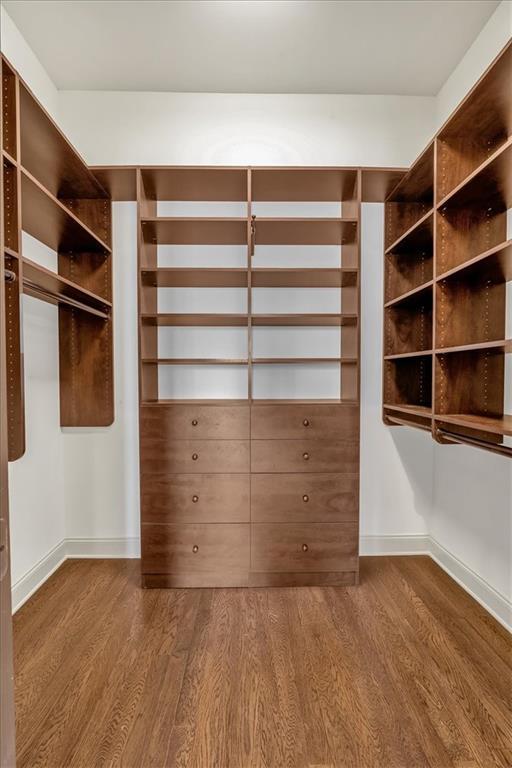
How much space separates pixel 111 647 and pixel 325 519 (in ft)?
4.02

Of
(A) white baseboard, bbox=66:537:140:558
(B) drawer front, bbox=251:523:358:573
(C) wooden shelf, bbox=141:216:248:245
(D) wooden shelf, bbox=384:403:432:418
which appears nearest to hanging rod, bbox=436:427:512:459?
(D) wooden shelf, bbox=384:403:432:418

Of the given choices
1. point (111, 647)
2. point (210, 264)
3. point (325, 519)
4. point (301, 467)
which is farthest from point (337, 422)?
point (111, 647)

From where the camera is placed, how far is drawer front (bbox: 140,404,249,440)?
2471 millimetres

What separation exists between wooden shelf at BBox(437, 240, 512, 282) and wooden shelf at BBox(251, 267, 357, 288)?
27.0 inches

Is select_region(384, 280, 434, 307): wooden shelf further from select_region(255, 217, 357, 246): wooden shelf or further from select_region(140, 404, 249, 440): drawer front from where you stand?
select_region(140, 404, 249, 440): drawer front

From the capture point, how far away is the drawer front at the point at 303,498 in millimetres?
2484

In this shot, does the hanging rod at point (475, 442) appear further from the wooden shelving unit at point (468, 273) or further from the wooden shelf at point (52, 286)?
the wooden shelf at point (52, 286)

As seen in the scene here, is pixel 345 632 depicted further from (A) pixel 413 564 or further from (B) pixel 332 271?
(B) pixel 332 271

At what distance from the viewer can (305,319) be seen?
8.73ft

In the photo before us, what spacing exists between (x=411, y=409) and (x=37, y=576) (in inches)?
90.1

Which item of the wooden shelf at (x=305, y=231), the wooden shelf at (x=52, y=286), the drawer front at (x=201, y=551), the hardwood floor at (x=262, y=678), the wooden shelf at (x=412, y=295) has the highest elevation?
the wooden shelf at (x=305, y=231)

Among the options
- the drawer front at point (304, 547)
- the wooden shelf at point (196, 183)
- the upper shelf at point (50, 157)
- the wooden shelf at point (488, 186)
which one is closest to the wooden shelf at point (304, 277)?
the wooden shelf at point (196, 183)

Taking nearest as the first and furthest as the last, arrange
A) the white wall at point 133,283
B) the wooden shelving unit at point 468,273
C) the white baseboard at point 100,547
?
the wooden shelving unit at point 468,273 → the white wall at point 133,283 → the white baseboard at point 100,547

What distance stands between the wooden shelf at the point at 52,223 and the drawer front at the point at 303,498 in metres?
1.64
